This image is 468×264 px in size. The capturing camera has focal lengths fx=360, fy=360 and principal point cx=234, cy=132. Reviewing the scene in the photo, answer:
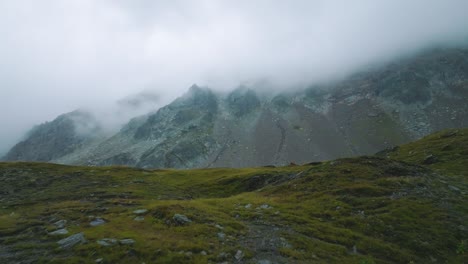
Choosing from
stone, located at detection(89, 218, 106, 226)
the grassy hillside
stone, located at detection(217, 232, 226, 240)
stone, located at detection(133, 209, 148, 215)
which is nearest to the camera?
the grassy hillside

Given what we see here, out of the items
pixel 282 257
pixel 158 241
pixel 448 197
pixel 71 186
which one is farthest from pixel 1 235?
pixel 448 197

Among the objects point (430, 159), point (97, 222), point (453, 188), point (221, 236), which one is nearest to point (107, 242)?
point (97, 222)

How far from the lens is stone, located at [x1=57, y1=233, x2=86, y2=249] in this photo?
25300 millimetres

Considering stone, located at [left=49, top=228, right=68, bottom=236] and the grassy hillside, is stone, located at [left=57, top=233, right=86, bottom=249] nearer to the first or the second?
the grassy hillside

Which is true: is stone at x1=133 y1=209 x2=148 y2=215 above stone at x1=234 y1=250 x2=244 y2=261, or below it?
above

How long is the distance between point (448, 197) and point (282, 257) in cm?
2325

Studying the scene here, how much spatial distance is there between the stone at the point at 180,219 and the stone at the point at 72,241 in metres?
6.96

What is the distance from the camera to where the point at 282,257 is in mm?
23641

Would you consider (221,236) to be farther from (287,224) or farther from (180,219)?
(287,224)

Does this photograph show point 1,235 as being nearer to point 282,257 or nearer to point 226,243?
point 226,243

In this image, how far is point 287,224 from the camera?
30.5m

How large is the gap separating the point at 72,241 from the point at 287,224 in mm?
16751

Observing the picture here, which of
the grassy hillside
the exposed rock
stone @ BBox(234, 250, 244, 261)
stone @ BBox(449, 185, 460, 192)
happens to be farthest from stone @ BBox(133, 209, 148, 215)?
the exposed rock

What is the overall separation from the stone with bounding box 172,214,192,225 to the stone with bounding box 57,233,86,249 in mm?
6961
